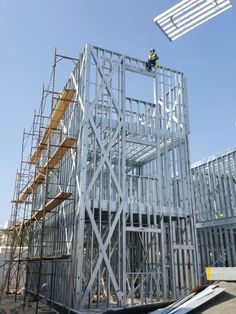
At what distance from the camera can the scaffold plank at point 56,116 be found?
15513mm

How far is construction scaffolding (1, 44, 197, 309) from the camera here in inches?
480

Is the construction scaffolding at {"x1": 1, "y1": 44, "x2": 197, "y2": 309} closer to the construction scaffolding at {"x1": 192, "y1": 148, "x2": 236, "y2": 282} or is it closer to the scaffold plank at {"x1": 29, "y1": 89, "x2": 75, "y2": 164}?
the scaffold plank at {"x1": 29, "y1": 89, "x2": 75, "y2": 164}

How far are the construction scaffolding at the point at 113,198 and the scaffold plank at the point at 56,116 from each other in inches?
2.9

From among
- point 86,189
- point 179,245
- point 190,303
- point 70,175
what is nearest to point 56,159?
point 70,175

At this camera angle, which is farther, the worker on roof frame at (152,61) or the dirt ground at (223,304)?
the worker on roof frame at (152,61)

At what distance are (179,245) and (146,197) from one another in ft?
8.08

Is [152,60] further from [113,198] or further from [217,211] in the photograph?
[217,211]

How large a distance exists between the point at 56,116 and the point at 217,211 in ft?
37.8

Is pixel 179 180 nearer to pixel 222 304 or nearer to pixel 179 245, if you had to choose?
pixel 179 245

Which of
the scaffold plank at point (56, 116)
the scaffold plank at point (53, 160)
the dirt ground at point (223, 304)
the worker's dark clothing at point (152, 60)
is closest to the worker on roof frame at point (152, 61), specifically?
the worker's dark clothing at point (152, 60)

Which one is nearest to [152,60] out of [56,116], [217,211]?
[56,116]

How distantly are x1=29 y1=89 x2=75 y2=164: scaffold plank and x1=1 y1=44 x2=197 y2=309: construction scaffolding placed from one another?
7 cm

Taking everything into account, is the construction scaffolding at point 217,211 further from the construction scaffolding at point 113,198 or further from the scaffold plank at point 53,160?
the scaffold plank at point 53,160

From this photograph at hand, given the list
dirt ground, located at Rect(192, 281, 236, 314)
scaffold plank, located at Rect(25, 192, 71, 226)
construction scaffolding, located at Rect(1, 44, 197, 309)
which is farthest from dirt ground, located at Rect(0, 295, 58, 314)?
dirt ground, located at Rect(192, 281, 236, 314)
